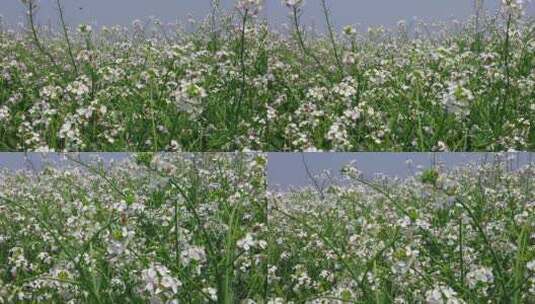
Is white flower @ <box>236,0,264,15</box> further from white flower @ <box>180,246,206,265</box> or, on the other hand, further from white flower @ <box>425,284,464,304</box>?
white flower @ <box>425,284,464,304</box>

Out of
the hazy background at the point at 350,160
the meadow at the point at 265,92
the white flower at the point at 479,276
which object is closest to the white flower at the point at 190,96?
the meadow at the point at 265,92

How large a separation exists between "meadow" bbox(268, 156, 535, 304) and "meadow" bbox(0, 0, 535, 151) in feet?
0.79

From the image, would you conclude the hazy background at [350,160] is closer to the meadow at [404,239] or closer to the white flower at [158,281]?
the meadow at [404,239]

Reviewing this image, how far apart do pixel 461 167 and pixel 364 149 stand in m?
0.47

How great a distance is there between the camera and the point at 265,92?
3.92m

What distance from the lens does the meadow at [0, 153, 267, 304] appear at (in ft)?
10.2

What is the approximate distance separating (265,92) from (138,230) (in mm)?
1022

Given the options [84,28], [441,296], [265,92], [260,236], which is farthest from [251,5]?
[441,296]

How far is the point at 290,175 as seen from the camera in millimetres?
3551

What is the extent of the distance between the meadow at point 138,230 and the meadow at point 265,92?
18cm

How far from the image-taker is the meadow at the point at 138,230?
3.10m

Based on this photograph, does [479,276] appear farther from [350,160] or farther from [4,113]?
[4,113]

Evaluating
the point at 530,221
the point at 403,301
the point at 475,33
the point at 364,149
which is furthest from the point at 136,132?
the point at 475,33

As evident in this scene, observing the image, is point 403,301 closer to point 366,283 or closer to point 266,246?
point 366,283
